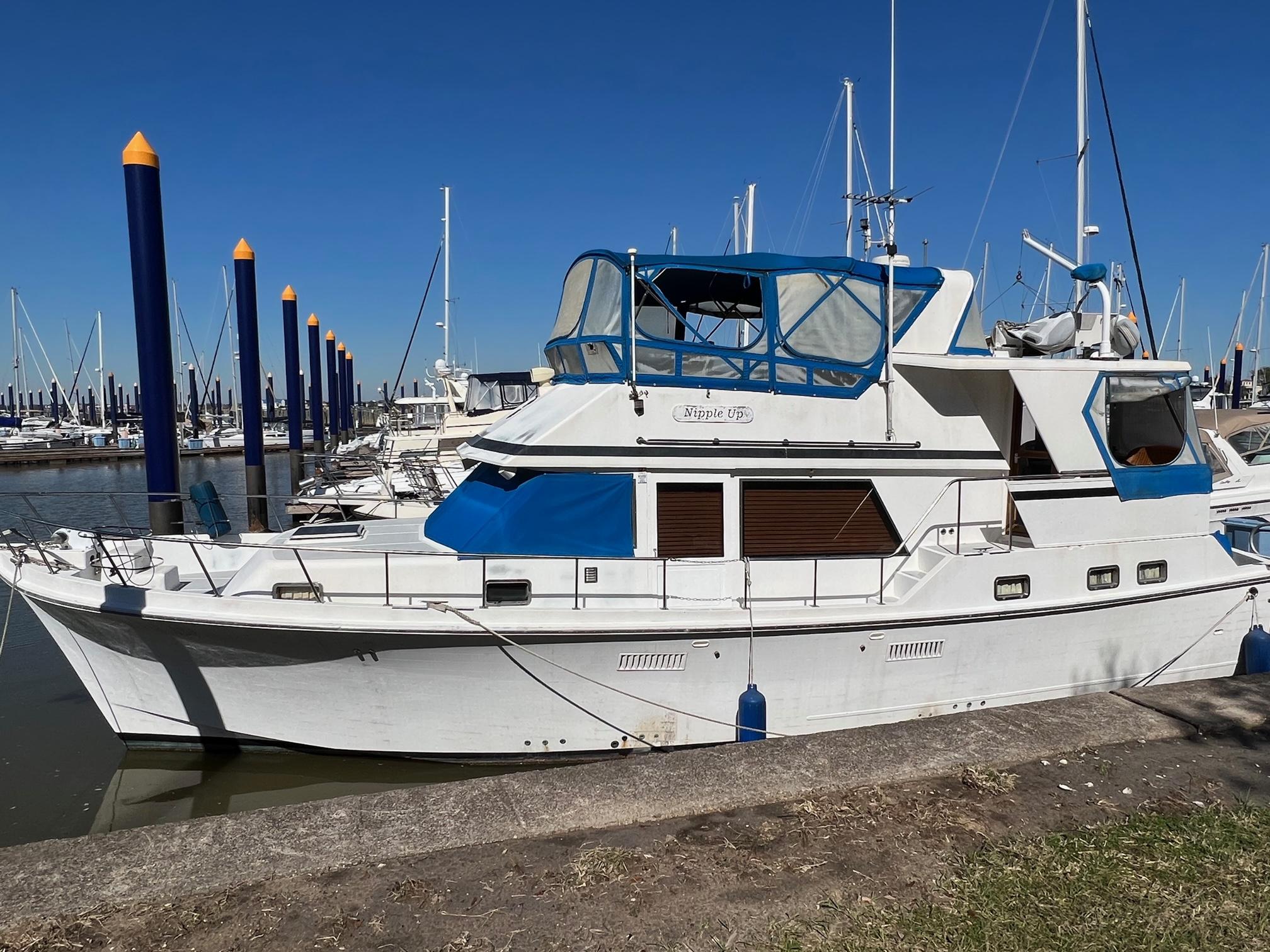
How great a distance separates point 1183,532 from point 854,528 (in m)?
3.57

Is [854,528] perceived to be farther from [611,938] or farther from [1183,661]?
[611,938]

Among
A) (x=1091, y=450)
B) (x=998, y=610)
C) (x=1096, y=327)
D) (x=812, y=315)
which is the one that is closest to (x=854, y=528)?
(x=998, y=610)

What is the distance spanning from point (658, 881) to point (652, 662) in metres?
3.78

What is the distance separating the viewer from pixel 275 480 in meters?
34.3

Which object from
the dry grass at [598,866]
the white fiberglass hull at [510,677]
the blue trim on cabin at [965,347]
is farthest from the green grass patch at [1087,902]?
the blue trim on cabin at [965,347]

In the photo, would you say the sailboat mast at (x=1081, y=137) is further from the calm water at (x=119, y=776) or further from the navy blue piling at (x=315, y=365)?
the navy blue piling at (x=315, y=365)

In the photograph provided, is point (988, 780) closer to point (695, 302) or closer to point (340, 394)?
point (695, 302)

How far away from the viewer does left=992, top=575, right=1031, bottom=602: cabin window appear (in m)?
7.12

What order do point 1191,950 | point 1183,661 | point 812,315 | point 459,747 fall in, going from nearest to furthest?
point 1191,950, point 459,747, point 812,315, point 1183,661

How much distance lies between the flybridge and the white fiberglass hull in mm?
2145

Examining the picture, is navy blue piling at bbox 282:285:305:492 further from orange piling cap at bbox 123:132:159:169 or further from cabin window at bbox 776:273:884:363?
cabin window at bbox 776:273:884:363

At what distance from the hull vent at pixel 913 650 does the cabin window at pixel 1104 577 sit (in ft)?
5.43

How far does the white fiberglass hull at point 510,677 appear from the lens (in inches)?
249

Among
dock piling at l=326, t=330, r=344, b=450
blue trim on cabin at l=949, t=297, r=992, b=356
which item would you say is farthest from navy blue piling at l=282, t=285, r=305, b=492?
blue trim on cabin at l=949, t=297, r=992, b=356
